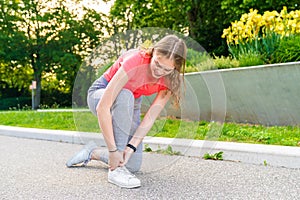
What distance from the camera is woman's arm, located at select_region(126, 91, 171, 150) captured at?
8.45 feet

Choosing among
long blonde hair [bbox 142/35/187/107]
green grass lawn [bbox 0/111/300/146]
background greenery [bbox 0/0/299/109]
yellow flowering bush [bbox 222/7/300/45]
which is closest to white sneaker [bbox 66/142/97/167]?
green grass lawn [bbox 0/111/300/146]

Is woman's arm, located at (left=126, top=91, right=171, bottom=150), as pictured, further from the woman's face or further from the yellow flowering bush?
the yellow flowering bush

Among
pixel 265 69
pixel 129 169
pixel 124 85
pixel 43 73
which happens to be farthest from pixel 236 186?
pixel 43 73

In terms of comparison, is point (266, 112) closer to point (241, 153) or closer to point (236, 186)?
point (241, 153)

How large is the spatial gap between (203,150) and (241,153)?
0.38m

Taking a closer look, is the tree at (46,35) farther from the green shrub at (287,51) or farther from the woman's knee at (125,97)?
the woman's knee at (125,97)

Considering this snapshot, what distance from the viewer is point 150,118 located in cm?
261

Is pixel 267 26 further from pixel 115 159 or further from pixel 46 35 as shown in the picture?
pixel 46 35

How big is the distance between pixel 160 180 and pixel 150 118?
0.43 metres

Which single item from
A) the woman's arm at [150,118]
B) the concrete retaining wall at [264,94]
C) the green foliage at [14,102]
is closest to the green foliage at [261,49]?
the concrete retaining wall at [264,94]

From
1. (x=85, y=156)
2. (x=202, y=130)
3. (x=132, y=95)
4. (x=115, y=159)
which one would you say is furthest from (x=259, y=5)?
(x=115, y=159)

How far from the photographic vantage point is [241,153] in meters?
3.39

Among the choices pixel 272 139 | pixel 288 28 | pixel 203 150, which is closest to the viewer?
pixel 203 150

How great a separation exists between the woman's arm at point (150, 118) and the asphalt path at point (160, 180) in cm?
30
